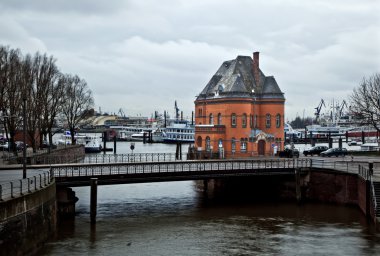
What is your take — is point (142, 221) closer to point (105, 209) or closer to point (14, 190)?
point (105, 209)

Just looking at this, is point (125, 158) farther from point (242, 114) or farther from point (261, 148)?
point (261, 148)

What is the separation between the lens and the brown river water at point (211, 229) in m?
29.5

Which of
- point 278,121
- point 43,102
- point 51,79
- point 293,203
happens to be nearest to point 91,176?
point 293,203

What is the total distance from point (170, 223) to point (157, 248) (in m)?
6.93

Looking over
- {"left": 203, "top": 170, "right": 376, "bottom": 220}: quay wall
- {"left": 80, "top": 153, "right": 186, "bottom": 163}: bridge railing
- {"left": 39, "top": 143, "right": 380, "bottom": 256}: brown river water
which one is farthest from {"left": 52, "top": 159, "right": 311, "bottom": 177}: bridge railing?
{"left": 80, "top": 153, "right": 186, "bottom": 163}: bridge railing

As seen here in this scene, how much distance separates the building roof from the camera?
235ft

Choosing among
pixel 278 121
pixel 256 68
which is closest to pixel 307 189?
pixel 278 121

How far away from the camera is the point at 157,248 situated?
29.8 meters

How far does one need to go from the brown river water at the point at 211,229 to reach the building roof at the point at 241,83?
86.8 feet

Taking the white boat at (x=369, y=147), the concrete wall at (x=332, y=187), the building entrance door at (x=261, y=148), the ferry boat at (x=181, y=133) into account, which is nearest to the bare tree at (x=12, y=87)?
the concrete wall at (x=332, y=187)

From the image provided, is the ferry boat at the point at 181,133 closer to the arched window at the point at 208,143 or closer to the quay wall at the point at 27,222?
the arched window at the point at 208,143

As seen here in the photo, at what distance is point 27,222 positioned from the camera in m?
26.4

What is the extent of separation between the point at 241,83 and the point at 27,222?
49.8 m

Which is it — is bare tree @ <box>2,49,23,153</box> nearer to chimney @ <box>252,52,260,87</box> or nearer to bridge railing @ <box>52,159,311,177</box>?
bridge railing @ <box>52,159,311,177</box>
